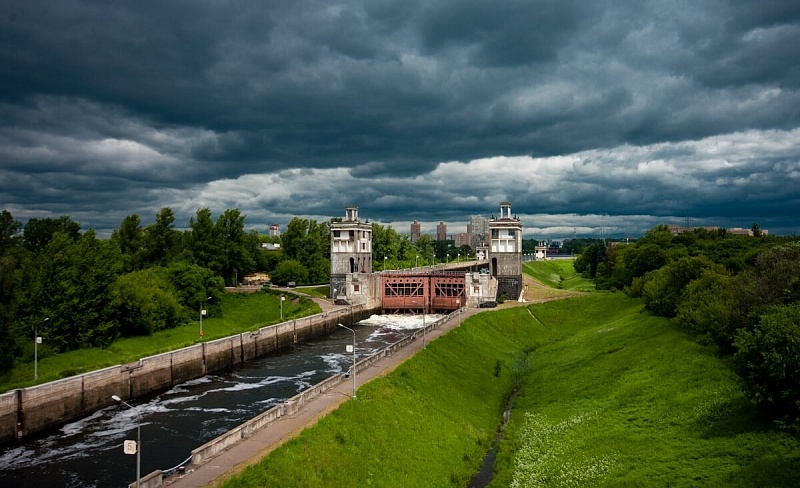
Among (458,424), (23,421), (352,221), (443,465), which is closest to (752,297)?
(458,424)

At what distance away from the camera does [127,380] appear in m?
50.2

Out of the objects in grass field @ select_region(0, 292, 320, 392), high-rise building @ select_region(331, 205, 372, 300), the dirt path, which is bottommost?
grass field @ select_region(0, 292, 320, 392)

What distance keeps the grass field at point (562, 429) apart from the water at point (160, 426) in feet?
36.9

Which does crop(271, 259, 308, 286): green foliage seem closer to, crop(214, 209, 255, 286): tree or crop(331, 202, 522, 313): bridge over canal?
crop(214, 209, 255, 286): tree

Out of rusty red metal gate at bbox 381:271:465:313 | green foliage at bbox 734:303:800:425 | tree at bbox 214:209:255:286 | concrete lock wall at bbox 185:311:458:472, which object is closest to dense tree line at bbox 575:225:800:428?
green foliage at bbox 734:303:800:425

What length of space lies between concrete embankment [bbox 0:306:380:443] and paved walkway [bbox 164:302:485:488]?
1997cm

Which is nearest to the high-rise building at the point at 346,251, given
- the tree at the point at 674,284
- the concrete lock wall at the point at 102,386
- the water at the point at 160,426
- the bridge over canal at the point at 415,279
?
the bridge over canal at the point at 415,279

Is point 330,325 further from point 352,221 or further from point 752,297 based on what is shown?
point 752,297

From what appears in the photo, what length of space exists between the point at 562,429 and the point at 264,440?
67.9 ft

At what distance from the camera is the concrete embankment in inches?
1577

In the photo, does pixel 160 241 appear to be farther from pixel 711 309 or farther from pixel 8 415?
pixel 711 309

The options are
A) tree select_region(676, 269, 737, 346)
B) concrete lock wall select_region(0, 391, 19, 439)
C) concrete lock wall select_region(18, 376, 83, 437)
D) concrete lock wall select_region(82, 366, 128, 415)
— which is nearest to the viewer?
concrete lock wall select_region(0, 391, 19, 439)

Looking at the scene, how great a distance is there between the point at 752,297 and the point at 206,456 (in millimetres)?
39521

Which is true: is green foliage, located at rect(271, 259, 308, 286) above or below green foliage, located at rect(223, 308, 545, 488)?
above
